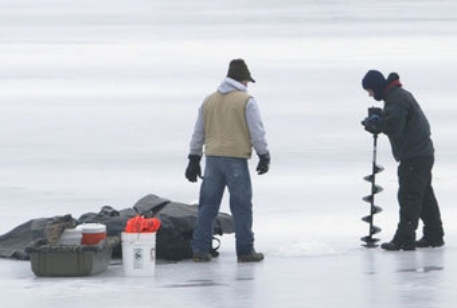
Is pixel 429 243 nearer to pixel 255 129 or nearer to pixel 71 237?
pixel 255 129

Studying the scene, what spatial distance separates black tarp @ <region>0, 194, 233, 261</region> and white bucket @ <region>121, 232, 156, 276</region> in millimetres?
493

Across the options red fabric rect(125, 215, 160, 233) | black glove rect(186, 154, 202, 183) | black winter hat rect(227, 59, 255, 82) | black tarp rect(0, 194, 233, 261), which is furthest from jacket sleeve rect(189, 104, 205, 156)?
red fabric rect(125, 215, 160, 233)

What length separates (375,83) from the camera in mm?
10906

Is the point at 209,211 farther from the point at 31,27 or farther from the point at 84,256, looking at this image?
the point at 31,27

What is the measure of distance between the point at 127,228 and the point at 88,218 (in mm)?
769

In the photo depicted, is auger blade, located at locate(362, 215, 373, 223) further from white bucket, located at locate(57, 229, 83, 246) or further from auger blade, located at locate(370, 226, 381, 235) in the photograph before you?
white bucket, located at locate(57, 229, 83, 246)

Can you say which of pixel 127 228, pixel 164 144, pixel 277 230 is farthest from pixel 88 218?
pixel 164 144

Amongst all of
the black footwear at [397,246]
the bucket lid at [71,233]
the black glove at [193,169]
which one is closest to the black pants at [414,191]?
the black footwear at [397,246]

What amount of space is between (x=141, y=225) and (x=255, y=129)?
3.28 ft

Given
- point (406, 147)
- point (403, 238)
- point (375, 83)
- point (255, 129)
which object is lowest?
point (403, 238)

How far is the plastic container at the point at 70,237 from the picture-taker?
9797 millimetres

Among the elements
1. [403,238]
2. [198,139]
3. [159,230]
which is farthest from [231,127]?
[403,238]

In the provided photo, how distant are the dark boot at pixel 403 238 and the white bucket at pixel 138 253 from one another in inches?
69.9

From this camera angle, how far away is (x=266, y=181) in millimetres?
14422
